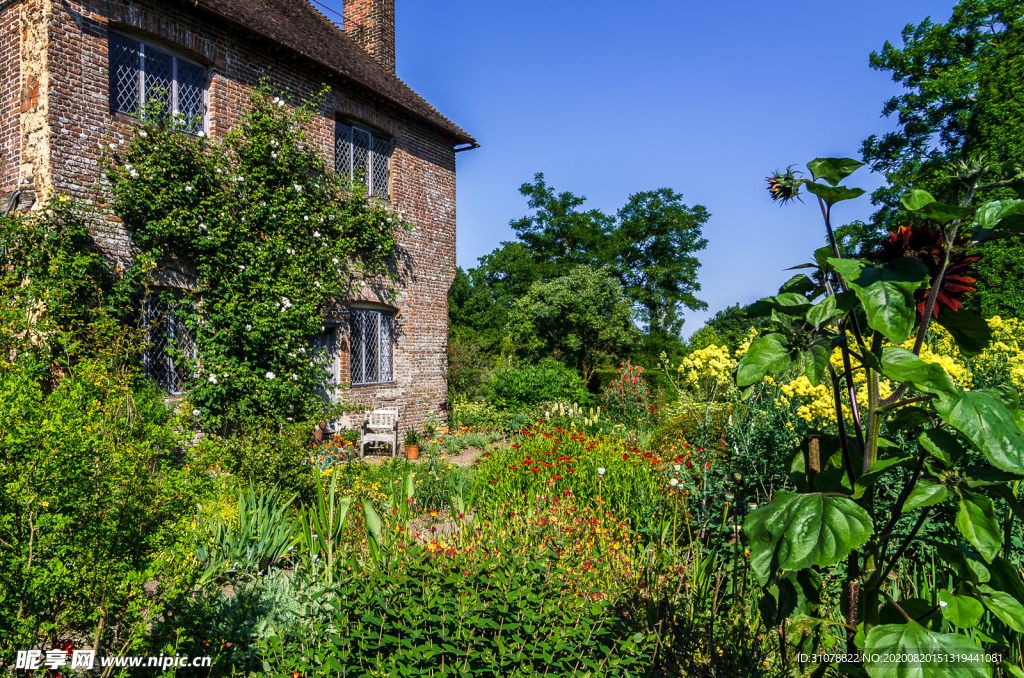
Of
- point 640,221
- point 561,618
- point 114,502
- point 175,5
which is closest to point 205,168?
point 175,5

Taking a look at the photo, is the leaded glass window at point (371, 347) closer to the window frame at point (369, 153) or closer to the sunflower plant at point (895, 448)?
the window frame at point (369, 153)

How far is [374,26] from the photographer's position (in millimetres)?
12586

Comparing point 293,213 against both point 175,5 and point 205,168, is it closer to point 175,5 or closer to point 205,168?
point 205,168

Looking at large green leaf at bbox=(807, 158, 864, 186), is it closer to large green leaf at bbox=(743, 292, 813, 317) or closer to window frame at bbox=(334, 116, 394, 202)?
large green leaf at bbox=(743, 292, 813, 317)

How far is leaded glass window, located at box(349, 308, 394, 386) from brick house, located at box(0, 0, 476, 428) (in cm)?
3

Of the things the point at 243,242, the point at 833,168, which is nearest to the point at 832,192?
the point at 833,168

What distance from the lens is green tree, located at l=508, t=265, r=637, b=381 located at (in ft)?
55.1

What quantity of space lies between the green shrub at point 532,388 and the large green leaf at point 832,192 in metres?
11.4

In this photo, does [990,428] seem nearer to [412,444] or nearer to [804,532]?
[804,532]

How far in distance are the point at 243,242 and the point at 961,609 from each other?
859 cm

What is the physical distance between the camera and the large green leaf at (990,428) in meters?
1.10

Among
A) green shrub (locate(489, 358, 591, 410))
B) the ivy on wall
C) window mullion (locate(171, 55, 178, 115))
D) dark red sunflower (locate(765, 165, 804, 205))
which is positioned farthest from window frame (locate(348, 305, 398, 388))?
dark red sunflower (locate(765, 165, 804, 205))

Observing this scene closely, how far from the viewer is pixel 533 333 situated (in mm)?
17375

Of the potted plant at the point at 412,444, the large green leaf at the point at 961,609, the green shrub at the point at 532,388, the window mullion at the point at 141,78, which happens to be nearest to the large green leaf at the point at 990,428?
the large green leaf at the point at 961,609
